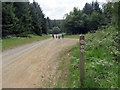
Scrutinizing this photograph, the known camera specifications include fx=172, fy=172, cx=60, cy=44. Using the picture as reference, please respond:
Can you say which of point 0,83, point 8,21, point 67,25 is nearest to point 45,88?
point 0,83

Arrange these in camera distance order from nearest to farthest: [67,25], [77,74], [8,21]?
1. [77,74]
2. [8,21]
3. [67,25]

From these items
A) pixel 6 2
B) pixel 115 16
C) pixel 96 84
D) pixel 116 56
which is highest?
pixel 6 2

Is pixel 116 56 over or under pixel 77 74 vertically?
over

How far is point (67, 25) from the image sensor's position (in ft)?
260

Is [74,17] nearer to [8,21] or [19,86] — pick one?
[8,21]

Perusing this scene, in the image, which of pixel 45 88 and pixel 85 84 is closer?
pixel 85 84

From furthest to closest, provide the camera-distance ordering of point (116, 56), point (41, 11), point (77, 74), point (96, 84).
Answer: point (41, 11) → point (116, 56) → point (77, 74) → point (96, 84)

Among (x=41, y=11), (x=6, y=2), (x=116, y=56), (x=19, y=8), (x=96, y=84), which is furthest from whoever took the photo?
(x=41, y=11)

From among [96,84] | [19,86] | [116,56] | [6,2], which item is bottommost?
[19,86]

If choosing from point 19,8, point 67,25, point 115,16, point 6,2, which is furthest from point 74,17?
point 115,16

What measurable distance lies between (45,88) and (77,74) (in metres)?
1.22

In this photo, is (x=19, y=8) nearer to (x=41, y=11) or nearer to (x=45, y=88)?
(x=41, y=11)

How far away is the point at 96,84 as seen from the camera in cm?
479

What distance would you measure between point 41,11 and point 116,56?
80.6 m
